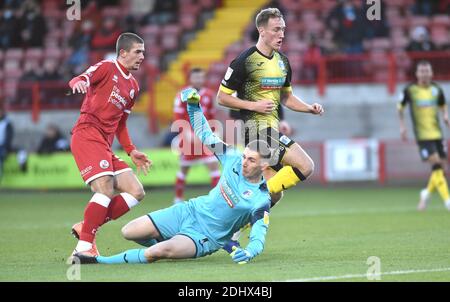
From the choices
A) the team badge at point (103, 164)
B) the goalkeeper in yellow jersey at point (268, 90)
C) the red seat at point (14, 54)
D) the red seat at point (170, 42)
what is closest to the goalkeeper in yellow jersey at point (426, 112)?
the goalkeeper in yellow jersey at point (268, 90)

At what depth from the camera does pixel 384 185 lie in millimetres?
22641

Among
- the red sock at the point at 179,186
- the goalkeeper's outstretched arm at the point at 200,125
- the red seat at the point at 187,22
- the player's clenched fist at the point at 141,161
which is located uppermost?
the red seat at the point at 187,22

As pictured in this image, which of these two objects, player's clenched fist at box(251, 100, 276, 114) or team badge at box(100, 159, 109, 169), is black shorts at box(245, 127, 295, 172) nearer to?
player's clenched fist at box(251, 100, 276, 114)

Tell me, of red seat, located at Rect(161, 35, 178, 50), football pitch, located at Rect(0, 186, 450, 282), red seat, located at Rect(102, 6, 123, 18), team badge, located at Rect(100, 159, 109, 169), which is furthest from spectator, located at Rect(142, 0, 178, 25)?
team badge, located at Rect(100, 159, 109, 169)

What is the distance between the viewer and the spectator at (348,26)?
77.6 ft

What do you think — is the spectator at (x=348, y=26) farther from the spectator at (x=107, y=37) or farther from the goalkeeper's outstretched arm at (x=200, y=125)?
the goalkeeper's outstretched arm at (x=200, y=125)

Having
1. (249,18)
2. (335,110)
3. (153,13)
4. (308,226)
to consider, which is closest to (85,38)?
(153,13)

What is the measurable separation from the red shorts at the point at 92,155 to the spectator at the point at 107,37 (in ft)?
51.7

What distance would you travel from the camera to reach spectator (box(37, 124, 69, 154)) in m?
22.8

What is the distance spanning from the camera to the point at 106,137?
10.1m

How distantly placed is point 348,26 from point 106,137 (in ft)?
47.5

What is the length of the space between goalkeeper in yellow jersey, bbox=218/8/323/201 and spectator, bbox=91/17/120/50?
15018mm

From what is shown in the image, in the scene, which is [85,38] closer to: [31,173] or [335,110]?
[31,173]

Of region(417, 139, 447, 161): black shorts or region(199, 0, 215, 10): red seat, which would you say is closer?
region(417, 139, 447, 161): black shorts
